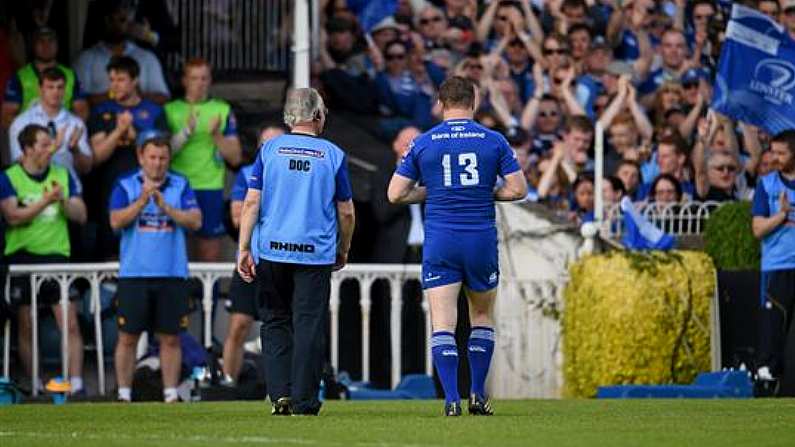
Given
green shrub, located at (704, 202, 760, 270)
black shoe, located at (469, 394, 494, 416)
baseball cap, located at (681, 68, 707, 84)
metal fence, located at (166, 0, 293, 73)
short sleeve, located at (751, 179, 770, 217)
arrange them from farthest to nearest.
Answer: baseball cap, located at (681, 68, 707, 84) → metal fence, located at (166, 0, 293, 73) → green shrub, located at (704, 202, 760, 270) → short sleeve, located at (751, 179, 770, 217) → black shoe, located at (469, 394, 494, 416)

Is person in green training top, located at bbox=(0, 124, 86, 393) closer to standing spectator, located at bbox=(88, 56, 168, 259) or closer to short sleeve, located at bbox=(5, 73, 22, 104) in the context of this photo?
standing spectator, located at bbox=(88, 56, 168, 259)

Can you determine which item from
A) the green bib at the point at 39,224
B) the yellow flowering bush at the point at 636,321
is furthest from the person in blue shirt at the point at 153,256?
the yellow flowering bush at the point at 636,321

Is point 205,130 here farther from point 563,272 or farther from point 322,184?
point 322,184

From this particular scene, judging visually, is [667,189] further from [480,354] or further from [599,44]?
[480,354]

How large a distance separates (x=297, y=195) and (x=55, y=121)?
646cm

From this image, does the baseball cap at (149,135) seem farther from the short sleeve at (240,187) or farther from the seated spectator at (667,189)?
the seated spectator at (667,189)

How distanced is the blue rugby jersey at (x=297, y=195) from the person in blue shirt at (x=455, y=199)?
1.42ft

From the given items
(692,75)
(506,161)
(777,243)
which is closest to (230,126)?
(777,243)

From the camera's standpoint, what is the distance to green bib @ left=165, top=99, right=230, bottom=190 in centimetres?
2050

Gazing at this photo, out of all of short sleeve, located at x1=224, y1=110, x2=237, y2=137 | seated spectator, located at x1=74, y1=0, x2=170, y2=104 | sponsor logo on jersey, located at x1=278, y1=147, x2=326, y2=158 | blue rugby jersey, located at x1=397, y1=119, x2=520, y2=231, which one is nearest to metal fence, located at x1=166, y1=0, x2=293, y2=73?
seated spectator, located at x1=74, y1=0, x2=170, y2=104

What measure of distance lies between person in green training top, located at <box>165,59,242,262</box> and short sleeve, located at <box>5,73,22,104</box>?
4.09 ft

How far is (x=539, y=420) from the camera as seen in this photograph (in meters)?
13.6

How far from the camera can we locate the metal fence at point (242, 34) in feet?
74.4

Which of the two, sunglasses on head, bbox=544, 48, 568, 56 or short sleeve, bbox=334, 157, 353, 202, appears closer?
short sleeve, bbox=334, 157, 353, 202
